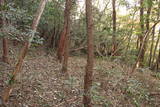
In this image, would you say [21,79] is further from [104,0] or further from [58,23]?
[104,0]

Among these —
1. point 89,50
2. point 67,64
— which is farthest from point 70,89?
point 89,50

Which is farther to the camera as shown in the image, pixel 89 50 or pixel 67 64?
pixel 67 64

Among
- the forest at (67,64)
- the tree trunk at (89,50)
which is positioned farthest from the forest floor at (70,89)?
the tree trunk at (89,50)

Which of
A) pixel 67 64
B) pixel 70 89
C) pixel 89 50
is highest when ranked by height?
pixel 89 50

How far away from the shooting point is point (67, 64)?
300 inches

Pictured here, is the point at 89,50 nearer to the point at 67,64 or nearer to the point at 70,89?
the point at 70,89

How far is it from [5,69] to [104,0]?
360 inches

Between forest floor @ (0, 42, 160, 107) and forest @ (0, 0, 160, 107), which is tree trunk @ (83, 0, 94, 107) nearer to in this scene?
forest @ (0, 0, 160, 107)

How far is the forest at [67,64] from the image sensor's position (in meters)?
4.13

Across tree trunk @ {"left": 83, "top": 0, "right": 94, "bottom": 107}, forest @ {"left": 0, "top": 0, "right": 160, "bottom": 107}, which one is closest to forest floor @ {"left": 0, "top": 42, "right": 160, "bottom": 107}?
forest @ {"left": 0, "top": 0, "right": 160, "bottom": 107}

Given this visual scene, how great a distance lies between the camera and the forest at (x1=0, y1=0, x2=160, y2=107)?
4.13 meters

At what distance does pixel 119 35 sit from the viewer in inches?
382

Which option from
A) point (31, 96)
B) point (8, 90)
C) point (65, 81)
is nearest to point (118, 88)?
point (65, 81)

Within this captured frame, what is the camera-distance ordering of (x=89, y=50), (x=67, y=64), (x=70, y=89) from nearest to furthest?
(x=89, y=50), (x=70, y=89), (x=67, y=64)
